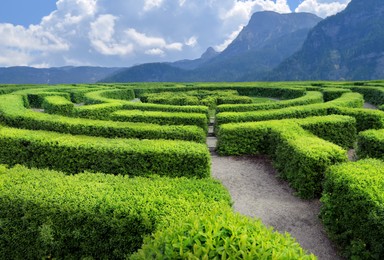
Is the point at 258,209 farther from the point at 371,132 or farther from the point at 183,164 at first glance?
the point at 371,132

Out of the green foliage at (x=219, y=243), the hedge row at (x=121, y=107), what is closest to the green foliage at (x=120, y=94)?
the hedge row at (x=121, y=107)

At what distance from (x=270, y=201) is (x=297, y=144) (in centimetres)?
266

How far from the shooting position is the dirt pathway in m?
9.57

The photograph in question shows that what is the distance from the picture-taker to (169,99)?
105 ft

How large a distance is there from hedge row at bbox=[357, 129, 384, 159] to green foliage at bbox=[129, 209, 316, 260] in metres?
9.50

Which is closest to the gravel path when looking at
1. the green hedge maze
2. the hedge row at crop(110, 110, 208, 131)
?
the green hedge maze

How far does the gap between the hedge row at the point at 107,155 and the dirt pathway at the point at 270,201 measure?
1984 mm

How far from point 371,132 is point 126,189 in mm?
10462

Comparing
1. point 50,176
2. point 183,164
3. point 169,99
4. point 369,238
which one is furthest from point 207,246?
point 169,99

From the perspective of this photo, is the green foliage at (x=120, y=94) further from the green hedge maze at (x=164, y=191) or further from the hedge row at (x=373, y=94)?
the hedge row at (x=373, y=94)

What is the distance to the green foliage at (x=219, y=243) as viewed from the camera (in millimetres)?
4516

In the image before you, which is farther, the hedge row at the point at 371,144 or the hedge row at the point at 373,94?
the hedge row at the point at 373,94

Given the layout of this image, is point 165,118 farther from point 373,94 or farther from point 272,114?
point 373,94

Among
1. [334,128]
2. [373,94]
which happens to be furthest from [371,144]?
[373,94]
